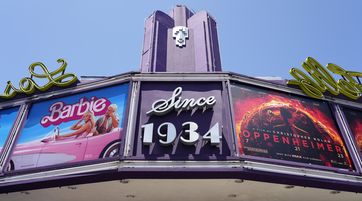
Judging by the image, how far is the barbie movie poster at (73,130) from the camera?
11.9 metres

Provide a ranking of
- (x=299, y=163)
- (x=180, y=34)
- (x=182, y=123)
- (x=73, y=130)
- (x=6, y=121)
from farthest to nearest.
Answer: (x=180, y=34)
(x=6, y=121)
(x=73, y=130)
(x=182, y=123)
(x=299, y=163)

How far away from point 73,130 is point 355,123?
38.9 ft

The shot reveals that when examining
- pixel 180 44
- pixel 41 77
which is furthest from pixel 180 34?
pixel 41 77

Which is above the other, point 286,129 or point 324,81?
point 324,81

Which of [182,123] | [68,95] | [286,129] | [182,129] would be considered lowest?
[182,129]

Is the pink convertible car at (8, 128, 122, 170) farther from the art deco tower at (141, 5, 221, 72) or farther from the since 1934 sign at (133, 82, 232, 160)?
the art deco tower at (141, 5, 221, 72)

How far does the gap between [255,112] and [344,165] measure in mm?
3777

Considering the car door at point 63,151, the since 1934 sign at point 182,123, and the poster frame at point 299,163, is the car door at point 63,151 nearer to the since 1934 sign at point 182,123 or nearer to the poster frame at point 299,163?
the since 1934 sign at point 182,123

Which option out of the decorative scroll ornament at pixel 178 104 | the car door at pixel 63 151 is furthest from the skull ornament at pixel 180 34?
the car door at pixel 63 151

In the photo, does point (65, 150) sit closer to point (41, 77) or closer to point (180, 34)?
point (41, 77)

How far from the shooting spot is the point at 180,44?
778 inches

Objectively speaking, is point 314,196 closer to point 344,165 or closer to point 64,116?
point 344,165

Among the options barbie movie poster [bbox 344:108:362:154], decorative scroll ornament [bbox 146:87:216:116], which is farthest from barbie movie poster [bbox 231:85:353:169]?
decorative scroll ornament [bbox 146:87:216:116]

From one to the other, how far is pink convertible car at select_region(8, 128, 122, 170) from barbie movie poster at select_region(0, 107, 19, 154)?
1432mm
